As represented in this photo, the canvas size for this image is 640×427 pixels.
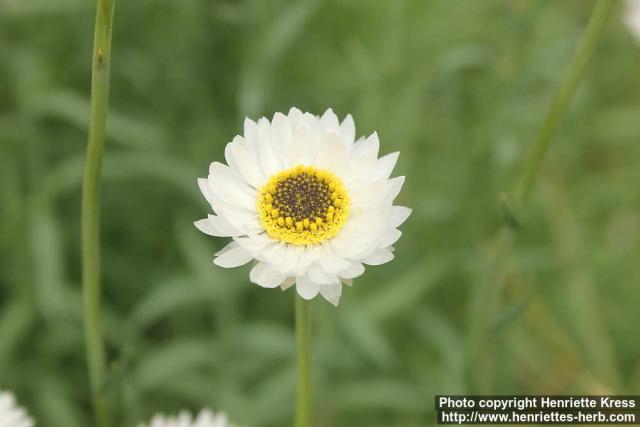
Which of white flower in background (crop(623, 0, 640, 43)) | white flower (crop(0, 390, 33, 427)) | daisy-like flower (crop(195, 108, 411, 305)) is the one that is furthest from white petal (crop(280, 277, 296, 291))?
white flower in background (crop(623, 0, 640, 43))

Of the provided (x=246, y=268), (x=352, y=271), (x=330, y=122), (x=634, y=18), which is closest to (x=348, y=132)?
(x=330, y=122)

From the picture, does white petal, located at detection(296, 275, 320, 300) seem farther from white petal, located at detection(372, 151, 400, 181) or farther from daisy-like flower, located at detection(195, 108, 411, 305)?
white petal, located at detection(372, 151, 400, 181)

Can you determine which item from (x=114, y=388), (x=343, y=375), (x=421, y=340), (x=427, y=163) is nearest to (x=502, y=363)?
(x=421, y=340)

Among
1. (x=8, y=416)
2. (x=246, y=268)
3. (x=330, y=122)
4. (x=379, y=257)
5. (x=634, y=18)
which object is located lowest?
(x=8, y=416)

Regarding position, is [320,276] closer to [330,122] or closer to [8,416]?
[330,122]

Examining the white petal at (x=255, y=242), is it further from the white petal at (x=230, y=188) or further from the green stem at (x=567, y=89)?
the green stem at (x=567, y=89)

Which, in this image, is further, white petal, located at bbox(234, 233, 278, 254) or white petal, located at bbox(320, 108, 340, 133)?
white petal, located at bbox(320, 108, 340, 133)

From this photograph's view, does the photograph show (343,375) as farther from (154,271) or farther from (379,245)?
(379,245)
